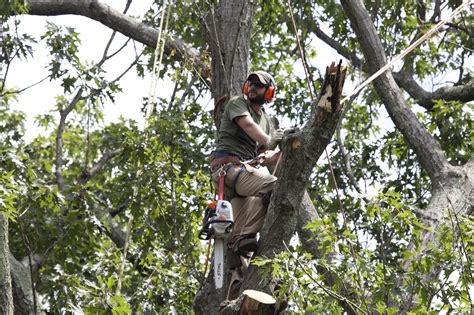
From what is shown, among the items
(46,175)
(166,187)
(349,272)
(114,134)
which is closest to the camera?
(349,272)

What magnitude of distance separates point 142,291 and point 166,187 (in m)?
1.06

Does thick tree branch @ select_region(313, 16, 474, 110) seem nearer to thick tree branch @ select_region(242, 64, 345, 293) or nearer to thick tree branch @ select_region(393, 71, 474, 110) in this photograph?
thick tree branch @ select_region(393, 71, 474, 110)

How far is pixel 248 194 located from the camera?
5.51 meters

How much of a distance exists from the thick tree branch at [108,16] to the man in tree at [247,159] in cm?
221

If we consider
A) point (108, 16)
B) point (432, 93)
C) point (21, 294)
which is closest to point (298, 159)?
point (21, 294)

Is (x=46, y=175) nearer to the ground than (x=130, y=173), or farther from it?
farther from it

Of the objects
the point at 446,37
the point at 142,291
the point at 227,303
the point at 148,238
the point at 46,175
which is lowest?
the point at 227,303

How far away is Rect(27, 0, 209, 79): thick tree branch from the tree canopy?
0.01 m

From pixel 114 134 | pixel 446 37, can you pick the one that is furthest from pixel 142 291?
pixel 446 37

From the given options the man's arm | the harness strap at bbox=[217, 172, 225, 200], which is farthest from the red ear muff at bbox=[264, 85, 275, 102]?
the harness strap at bbox=[217, 172, 225, 200]

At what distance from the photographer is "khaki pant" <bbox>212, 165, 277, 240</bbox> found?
17.6 ft

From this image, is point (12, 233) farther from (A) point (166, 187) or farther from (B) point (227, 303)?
(B) point (227, 303)

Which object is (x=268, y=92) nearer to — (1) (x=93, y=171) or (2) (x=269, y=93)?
(2) (x=269, y=93)

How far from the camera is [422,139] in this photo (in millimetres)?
7816
